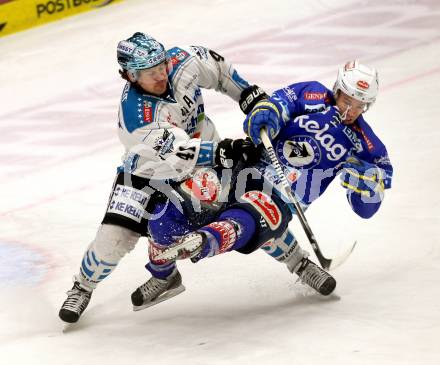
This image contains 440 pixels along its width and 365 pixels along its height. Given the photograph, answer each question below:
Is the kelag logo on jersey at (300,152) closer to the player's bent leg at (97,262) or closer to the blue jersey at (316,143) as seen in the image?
the blue jersey at (316,143)

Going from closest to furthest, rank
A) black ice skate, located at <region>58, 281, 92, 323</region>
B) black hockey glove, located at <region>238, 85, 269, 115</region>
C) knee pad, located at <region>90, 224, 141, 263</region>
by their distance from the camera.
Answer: knee pad, located at <region>90, 224, 141, 263</region>, black ice skate, located at <region>58, 281, 92, 323</region>, black hockey glove, located at <region>238, 85, 269, 115</region>

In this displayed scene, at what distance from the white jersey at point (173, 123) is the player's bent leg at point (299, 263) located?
736 millimetres

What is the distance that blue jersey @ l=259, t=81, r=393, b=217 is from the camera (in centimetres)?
569

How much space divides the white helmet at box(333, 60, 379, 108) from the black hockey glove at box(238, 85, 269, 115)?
0.69 m

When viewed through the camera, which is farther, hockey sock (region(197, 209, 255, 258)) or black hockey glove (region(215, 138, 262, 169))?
black hockey glove (region(215, 138, 262, 169))

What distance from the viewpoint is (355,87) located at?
220 inches

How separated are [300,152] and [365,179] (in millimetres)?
395

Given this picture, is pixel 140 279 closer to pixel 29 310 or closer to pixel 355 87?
pixel 29 310

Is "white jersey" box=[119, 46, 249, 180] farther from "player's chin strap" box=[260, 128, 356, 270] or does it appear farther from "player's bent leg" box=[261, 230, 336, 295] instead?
"player's bent leg" box=[261, 230, 336, 295]

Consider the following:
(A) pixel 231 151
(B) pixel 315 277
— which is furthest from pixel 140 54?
(B) pixel 315 277

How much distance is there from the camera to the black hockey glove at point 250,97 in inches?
245

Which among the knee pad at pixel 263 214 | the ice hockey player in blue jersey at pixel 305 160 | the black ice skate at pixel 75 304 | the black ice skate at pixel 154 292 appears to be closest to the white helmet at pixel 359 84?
the ice hockey player in blue jersey at pixel 305 160

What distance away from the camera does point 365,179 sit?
565 cm

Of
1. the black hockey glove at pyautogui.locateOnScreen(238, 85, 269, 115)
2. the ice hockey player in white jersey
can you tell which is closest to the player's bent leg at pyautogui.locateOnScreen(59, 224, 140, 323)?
the ice hockey player in white jersey
